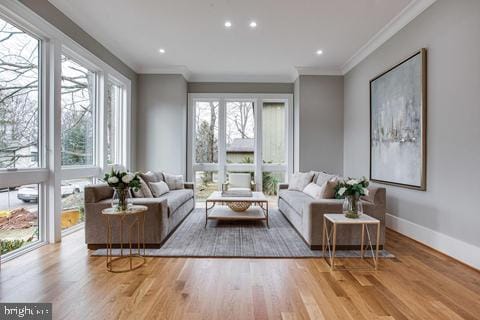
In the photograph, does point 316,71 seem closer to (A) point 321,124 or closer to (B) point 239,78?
(A) point 321,124

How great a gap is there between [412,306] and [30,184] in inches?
165

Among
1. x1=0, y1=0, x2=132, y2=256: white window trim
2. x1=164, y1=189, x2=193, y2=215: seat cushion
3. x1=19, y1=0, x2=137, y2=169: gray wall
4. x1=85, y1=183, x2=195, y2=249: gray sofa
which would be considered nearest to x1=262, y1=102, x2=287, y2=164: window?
x1=164, y1=189, x2=193, y2=215: seat cushion

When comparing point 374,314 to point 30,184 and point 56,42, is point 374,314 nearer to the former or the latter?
point 30,184

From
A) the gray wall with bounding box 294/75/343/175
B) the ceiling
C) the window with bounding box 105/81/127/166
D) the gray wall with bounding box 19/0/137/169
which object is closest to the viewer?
the gray wall with bounding box 19/0/137/169

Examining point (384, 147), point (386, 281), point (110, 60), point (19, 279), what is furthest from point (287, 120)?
point (19, 279)

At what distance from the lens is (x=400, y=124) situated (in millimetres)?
4188

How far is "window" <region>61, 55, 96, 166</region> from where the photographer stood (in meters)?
4.18

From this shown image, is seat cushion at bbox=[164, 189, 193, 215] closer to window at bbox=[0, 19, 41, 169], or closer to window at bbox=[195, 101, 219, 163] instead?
window at bbox=[0, 19, 41, 169]

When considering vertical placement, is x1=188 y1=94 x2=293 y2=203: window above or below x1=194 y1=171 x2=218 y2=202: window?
above

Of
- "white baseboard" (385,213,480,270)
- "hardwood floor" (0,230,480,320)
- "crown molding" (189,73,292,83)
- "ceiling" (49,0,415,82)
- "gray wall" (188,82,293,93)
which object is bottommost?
"hardwood floor" (0,230,480,320)

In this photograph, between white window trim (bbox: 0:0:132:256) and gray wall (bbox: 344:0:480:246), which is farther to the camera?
white window trim (bbox: 0:0:132:256)

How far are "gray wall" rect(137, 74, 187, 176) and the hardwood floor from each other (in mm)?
3403

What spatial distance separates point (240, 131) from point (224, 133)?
1.37 feet

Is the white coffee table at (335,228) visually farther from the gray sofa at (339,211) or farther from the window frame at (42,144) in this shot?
the window frame at (42,144)
